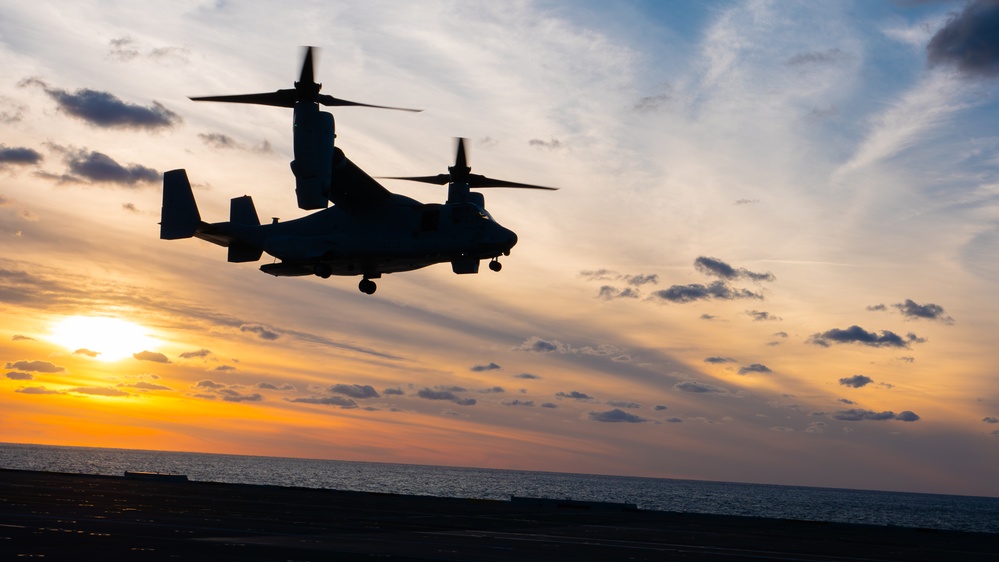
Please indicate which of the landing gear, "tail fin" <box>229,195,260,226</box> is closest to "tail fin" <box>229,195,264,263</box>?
"tail fin" <box>229,195,260,226</box>

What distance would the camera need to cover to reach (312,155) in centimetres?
3544

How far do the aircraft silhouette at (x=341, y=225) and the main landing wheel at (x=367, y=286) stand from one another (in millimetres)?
46

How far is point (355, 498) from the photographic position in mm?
→ 56500

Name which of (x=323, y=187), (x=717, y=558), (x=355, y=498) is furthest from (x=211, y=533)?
(x=355, y=498)

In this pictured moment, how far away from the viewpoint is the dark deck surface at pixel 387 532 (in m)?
25.8

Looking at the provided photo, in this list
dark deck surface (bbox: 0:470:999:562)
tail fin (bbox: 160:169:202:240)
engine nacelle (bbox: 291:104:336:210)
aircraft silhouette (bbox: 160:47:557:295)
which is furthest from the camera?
tail fin (bbox: 160:169:202:240)

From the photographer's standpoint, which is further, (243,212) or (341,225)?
(243,212)

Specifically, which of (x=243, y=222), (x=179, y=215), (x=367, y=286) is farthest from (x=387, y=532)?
(x=179, y=215)

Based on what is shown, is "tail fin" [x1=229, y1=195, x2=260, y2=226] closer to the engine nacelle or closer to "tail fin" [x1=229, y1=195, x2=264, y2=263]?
"tail fin" [x1=229, y1=195, x2=264, y2=263]

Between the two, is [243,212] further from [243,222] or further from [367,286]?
[367,286]

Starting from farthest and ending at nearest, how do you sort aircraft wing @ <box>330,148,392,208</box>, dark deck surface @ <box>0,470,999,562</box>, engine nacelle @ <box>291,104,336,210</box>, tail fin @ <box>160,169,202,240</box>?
1. tail fin @ <box>160,169,202,240</box>
2. aircraft wing @ <box>330,148,392,208</box>
3. engine nacelle @ <box>291,104,336,210</box>
4. dark deck surface @ <box>0,470,999,562</box>

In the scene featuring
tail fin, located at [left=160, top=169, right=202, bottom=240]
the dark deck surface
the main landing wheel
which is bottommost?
the dark deck surface

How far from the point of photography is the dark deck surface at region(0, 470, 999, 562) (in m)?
25.8

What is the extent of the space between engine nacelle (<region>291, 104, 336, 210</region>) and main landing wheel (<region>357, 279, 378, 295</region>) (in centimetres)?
715
